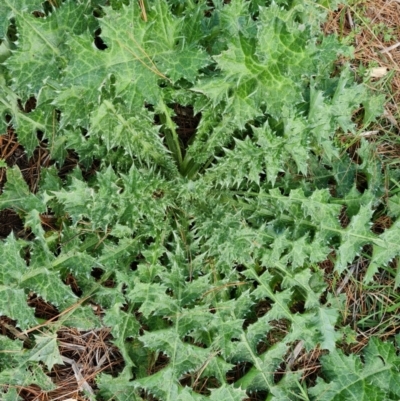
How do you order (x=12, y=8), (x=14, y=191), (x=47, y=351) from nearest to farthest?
(x=12, y=8) < (x=47, y=351) < (x=14, y=191)

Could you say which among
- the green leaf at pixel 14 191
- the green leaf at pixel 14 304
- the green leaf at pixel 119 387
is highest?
the green leaf at pixel 14 191

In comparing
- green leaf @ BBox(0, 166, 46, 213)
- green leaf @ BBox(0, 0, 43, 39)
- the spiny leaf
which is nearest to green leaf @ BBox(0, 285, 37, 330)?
the spiny leaf

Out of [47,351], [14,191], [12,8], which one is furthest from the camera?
[14,191]

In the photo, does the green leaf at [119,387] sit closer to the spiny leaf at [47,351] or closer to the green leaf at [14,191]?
the spiny leaf at [47,351]

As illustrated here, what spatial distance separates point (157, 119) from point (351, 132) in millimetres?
1017

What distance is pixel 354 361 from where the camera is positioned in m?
2.98

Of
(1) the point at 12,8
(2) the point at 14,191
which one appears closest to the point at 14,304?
(2) the point at 14,191

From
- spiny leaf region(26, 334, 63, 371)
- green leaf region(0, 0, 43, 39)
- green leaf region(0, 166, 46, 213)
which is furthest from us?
green leaf region(0, 166, 46, 213)

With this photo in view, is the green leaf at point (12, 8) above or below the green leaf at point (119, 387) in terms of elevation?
above

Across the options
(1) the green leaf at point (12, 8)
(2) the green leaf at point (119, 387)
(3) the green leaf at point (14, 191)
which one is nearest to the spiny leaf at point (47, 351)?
(2) the green leaf at point (119, 387)

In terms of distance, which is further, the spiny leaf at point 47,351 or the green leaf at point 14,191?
the green leaf at point 14,191

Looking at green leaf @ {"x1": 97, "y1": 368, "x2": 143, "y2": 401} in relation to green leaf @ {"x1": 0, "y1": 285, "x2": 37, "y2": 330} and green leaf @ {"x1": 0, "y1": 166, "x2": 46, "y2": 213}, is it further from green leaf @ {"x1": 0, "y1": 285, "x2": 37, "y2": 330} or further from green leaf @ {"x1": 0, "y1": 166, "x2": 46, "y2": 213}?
green leaf @ {"x1": 0, "y1": 166, "x2": 46, "y2": 213}

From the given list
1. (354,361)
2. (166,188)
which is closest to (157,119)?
(166,188)

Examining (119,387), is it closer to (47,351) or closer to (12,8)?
(47,351)
